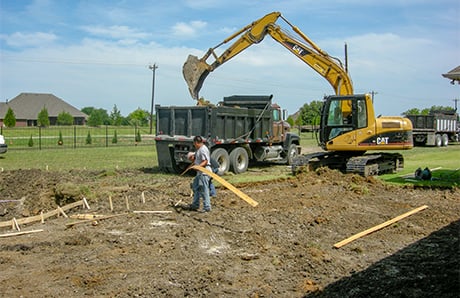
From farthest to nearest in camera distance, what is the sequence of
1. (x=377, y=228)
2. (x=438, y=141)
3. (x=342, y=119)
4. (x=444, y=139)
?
(x=444, y=139) → (x=438, y=141) → (x=342, y=119) → (x=377, y=228)

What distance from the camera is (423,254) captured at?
295 inches

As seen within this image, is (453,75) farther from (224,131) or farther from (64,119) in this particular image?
(64,119)

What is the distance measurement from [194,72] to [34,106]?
75864 millimetres

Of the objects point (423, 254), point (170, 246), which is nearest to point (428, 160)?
point (423, 254)

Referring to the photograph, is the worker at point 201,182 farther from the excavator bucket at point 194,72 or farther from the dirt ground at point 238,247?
the excavator bucket at point 194,72

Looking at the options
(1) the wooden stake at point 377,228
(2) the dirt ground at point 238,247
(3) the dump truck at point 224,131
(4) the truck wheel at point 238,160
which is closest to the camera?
(2) the dirt ground at point 238,247

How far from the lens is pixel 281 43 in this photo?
20031 millimetres

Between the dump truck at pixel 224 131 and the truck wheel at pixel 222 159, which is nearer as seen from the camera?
the dump truck at pixel 224 131

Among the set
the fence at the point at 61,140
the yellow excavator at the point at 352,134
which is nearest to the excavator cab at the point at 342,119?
the yellow excavator at the point at 352,134

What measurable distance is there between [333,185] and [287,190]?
153cm

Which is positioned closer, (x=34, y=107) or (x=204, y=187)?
(x=204, y=187)

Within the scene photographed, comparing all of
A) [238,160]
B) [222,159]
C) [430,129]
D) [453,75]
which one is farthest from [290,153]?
[430,129]

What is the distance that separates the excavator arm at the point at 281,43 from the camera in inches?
746

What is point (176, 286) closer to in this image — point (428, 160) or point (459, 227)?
point (459, 227)
